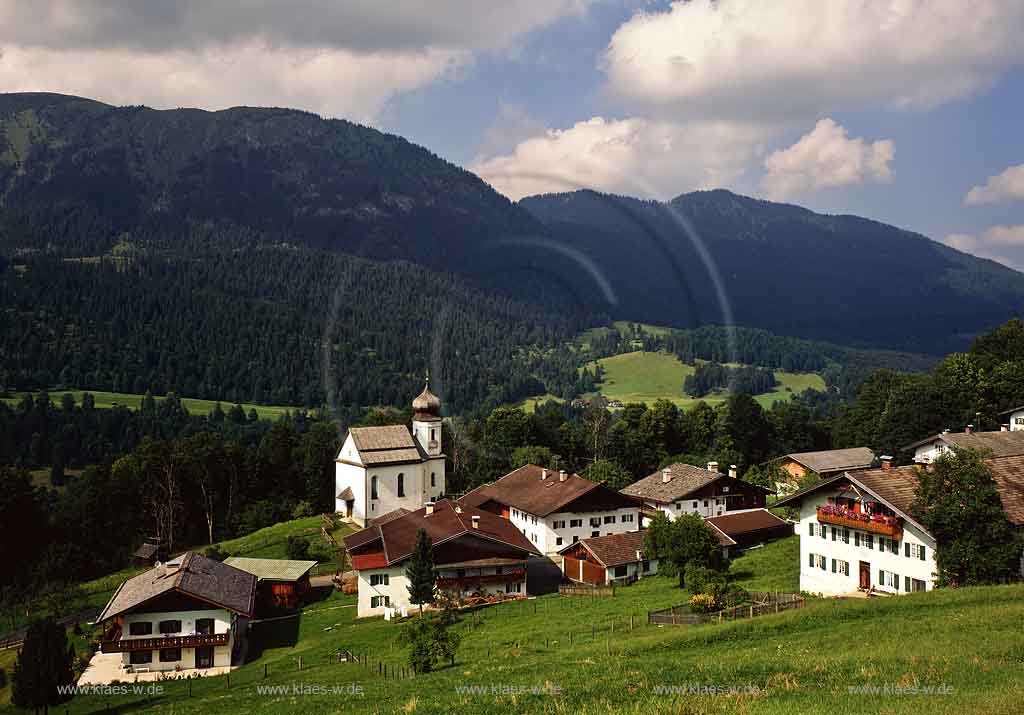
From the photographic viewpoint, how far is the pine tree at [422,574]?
42.9 m

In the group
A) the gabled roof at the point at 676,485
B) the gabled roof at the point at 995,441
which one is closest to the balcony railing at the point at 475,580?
the gabled roof at the point at 676,485

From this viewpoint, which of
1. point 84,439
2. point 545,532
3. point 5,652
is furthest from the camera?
point 84,439

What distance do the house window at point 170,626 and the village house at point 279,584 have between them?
9.03 m

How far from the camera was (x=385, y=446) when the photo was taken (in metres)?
73.4

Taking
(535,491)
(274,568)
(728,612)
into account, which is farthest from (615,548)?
(274,568)

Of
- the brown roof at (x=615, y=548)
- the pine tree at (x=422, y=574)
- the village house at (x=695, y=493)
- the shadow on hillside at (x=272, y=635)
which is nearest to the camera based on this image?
the shadow on hillside at (x=272, y=635)

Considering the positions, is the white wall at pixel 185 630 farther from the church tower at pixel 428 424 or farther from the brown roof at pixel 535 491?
the church tower at pixel 428 424

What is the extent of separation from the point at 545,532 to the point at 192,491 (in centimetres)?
4057

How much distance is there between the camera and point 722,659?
22.1 m

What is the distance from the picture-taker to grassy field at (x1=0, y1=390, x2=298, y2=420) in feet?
529

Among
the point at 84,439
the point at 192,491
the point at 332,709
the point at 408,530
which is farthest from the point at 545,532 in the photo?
the point at 84,439

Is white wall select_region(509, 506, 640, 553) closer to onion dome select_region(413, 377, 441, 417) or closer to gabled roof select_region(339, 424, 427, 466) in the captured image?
gabled roof select_region(339, 424, 427, 466)

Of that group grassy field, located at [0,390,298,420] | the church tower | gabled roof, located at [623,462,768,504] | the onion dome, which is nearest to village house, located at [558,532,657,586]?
gabled roof, located at [623,462,768,504]

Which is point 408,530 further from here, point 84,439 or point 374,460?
point 84,439
